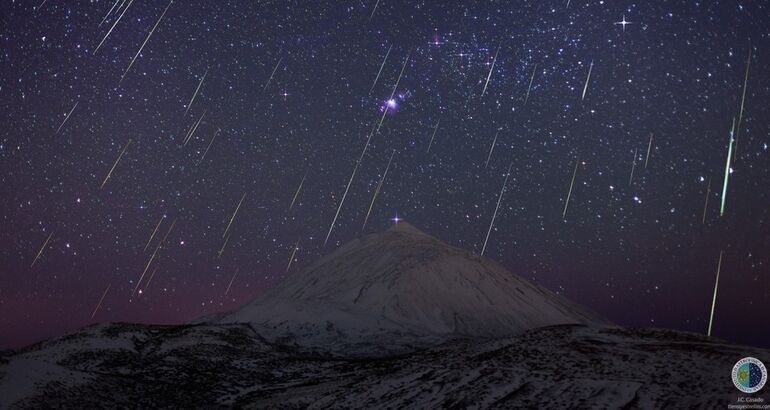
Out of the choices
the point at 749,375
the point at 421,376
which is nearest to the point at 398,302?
the point at 421,376

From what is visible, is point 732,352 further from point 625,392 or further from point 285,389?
point 285,389

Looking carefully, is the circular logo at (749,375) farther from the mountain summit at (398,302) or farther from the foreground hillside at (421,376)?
the mountain summit at (398,302)

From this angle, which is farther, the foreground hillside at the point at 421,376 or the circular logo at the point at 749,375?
the foreground hillside at the point at 421,376

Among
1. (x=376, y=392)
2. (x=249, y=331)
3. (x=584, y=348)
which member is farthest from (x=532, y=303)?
(x=376, y=392)

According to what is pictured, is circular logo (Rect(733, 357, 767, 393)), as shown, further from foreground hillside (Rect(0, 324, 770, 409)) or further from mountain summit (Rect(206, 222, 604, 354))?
mountain summit (Rect(206, 222, 604, 354))

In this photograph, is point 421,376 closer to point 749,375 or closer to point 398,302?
point 749,375

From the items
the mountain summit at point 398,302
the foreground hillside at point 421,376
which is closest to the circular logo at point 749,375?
the foreground hillside at point 421,376

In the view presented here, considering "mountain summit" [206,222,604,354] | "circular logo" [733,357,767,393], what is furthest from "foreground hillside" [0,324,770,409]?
"mountain summit" [206,222,604,354]
